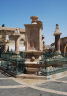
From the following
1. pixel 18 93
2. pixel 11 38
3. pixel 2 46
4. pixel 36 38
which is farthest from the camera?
pixel 11 38

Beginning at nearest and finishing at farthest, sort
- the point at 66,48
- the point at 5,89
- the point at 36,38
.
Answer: the point at 5,89
the point at 36,38
the point at 66,48

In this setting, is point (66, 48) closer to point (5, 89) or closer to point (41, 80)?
point (41, 80)

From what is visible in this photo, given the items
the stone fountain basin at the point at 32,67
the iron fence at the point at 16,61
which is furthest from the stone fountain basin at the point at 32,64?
the iron fence at the point at 16,61

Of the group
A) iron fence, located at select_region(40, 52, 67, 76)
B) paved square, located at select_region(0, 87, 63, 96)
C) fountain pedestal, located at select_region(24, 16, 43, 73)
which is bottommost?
paved square, located at select_region(0, 87, 63, 96)

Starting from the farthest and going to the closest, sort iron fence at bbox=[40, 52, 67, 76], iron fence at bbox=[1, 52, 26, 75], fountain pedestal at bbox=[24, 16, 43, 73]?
fountain pedestal at bbox=[24, 16, 43, 73]
iron fence at bbox=[1, 52, 26, 75]
iron fence at bbox=[40, 52, 67, 76]

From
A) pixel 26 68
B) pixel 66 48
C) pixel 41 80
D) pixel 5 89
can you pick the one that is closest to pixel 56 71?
pixel 41 80

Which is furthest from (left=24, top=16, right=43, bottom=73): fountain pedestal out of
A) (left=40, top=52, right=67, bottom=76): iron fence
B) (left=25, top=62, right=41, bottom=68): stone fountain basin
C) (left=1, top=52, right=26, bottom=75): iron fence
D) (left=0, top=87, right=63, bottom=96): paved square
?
(left=0, top=87, right=63, bottom=96): paved square

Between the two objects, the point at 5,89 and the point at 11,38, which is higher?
the point at 11,38

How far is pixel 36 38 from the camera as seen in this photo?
7977 millimetres

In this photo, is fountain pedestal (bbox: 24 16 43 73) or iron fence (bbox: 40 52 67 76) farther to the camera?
fountain pedestal (bbox: 24 16 43 73)

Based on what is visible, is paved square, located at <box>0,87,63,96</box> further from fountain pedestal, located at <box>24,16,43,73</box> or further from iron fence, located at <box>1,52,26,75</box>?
fountain pedestal, located at <box>24,16,43,73</box>

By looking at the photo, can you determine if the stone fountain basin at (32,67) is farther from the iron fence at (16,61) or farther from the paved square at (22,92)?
the paved square at (22,92)

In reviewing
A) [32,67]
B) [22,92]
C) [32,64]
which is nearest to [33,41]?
[32,64]

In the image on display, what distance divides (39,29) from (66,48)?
56.4 feet
